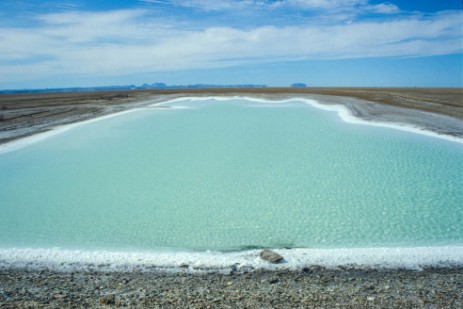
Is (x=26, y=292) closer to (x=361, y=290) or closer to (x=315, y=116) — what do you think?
(x=361, y=290)

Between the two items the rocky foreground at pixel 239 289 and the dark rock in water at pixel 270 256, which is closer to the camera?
the rocky foreground at pixel 239 289

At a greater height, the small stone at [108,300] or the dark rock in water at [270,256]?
the small stone at [108,300]

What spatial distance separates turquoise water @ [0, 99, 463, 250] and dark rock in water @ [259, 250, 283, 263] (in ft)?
1.44

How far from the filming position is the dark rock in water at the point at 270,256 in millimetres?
5027

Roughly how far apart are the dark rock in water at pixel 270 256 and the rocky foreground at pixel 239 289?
31 centimetres

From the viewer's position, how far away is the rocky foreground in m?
3.83

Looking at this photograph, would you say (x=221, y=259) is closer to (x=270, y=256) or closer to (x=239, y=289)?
(x=270, y=256)

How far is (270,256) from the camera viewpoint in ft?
16.7

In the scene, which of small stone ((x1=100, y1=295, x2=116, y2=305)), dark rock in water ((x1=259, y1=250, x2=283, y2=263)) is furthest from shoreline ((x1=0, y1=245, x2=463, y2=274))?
small stone ((x1=100, y1=295, x2=116, y2=305))

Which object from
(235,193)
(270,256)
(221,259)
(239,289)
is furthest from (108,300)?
(235,193)

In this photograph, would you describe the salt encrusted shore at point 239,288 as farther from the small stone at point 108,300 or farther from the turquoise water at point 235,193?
the turquoise water at point 235,193

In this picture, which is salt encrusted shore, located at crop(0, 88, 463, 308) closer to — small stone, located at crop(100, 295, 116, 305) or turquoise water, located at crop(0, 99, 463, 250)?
small stone, located at crop(100, 295, 116, 305)

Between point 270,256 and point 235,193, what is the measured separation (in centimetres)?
311

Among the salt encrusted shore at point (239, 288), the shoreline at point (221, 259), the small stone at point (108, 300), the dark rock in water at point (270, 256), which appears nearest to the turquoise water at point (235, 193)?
the shoreline at point (221, 259)
